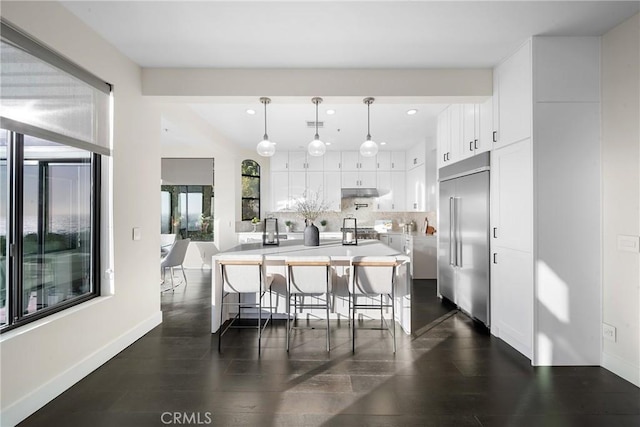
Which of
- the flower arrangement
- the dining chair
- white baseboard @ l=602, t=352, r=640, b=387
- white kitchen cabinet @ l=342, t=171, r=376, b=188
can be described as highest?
white kitchen cabinet @ l=342, t=171, r=376, b=188

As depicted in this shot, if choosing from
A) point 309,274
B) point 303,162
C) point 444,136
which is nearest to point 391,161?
point 303,162

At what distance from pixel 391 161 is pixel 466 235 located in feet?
12.0

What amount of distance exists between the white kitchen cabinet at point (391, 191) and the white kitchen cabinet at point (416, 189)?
0.16m

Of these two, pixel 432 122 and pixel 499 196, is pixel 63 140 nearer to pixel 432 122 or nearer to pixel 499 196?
pixel 499 196

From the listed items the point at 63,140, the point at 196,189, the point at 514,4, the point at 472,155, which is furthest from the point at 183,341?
the point at 196,189

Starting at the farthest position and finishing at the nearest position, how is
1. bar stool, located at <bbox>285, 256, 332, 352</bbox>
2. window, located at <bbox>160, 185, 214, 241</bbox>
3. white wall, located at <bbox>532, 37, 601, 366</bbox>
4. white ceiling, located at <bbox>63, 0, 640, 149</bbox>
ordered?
1. window, located at <bbox>160, 185, 214, 241</bbox>
2. bar stool, located at <bbox>285, 256, 332, 352</bbox>
3. white wall, located at <bbox>532, 37, 601, 366</bbox>
4. white ceiling, located at <bbox>63, 0, 640, 149</bbox>

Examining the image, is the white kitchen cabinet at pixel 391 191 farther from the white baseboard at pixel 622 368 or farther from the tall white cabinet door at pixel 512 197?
the white baseboard at pixel 622 368

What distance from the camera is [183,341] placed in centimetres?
306

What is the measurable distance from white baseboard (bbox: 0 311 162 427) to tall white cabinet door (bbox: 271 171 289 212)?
418cm

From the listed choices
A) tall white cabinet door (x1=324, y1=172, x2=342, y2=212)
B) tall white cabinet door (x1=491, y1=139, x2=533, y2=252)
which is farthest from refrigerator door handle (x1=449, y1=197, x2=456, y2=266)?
tall white cabinet door (x1=324, y1=172, x2=342, y2=212)

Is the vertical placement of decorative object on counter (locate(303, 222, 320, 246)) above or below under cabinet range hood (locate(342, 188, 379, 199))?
below

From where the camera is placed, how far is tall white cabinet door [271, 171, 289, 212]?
7023 millimetres

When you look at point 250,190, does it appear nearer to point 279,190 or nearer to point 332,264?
point 279,190

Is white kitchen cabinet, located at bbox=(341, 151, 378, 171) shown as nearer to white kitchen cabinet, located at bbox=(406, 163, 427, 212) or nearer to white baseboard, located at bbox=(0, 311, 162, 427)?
white kitchen cabinet, located at bbox=(406, 163, 427, 212)
